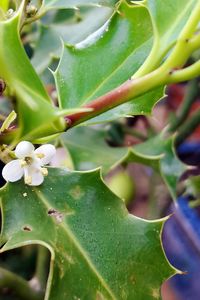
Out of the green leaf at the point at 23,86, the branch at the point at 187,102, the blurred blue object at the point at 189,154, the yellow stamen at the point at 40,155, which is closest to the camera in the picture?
the green leaf at the point at 23,86

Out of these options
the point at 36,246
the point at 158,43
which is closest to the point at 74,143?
the point at 36,246

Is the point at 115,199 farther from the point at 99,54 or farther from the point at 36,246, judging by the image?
the point at 36,246

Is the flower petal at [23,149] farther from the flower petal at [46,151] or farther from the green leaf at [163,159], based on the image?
the green leaf at [163,159]

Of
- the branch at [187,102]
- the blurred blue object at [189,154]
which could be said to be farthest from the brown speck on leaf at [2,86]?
the blurred blue object at [189,154]

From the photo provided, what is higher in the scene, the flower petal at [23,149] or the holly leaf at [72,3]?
the holly leaf at [72,3]

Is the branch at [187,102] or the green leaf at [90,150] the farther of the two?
the branch at [187,102]

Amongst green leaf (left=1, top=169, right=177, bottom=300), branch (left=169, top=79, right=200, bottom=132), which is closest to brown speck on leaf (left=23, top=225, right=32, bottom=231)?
green leaf (left=1, top=169, right=177, bottom=300)

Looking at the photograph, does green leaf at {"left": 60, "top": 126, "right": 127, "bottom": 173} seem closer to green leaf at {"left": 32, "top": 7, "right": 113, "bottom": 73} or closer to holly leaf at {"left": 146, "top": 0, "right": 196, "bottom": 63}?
green leaf at {"left": 32, "top": 7, "right": 113, "bottom": 73}

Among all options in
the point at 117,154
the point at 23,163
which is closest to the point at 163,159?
the point at 117,154
